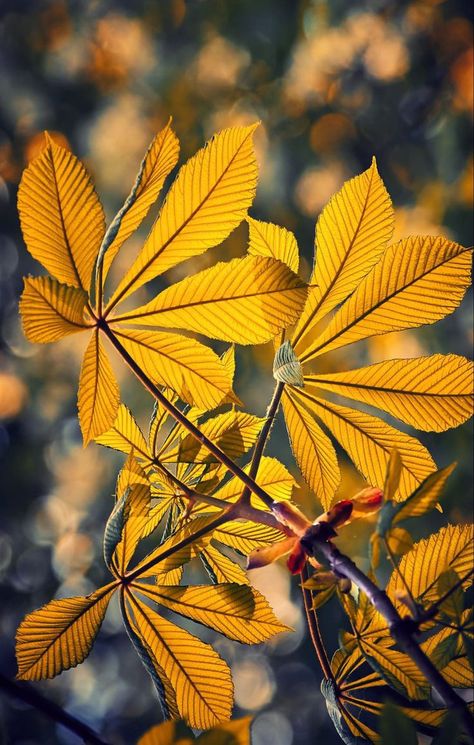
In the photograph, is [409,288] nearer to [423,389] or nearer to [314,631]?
[423,389]

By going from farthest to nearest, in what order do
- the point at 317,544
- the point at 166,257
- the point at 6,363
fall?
the point at 6,363, the point at 166,257, the point at 317,544

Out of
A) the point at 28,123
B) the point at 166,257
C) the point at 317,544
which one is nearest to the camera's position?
the point at 317,544

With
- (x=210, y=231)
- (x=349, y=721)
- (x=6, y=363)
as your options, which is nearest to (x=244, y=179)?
(x=210, y=231)

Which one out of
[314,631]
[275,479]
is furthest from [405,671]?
[275,479]

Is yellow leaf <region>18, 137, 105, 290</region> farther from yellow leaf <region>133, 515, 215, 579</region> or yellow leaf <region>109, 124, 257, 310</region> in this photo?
yellow leaf <region>133, 515, 215, 579</region>

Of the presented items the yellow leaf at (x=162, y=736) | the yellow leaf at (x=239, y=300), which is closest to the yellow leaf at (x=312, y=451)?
the yellow leaf at (x=239, y=300)

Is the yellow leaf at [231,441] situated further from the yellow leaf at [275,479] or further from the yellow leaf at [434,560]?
the yellow leaf at [434,560]

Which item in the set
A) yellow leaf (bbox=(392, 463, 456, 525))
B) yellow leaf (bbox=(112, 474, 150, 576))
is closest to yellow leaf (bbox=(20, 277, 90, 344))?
yellow leaf (bbox=(112, 474, 150, 576))

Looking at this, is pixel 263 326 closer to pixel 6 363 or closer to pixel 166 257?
pixel 166 257
